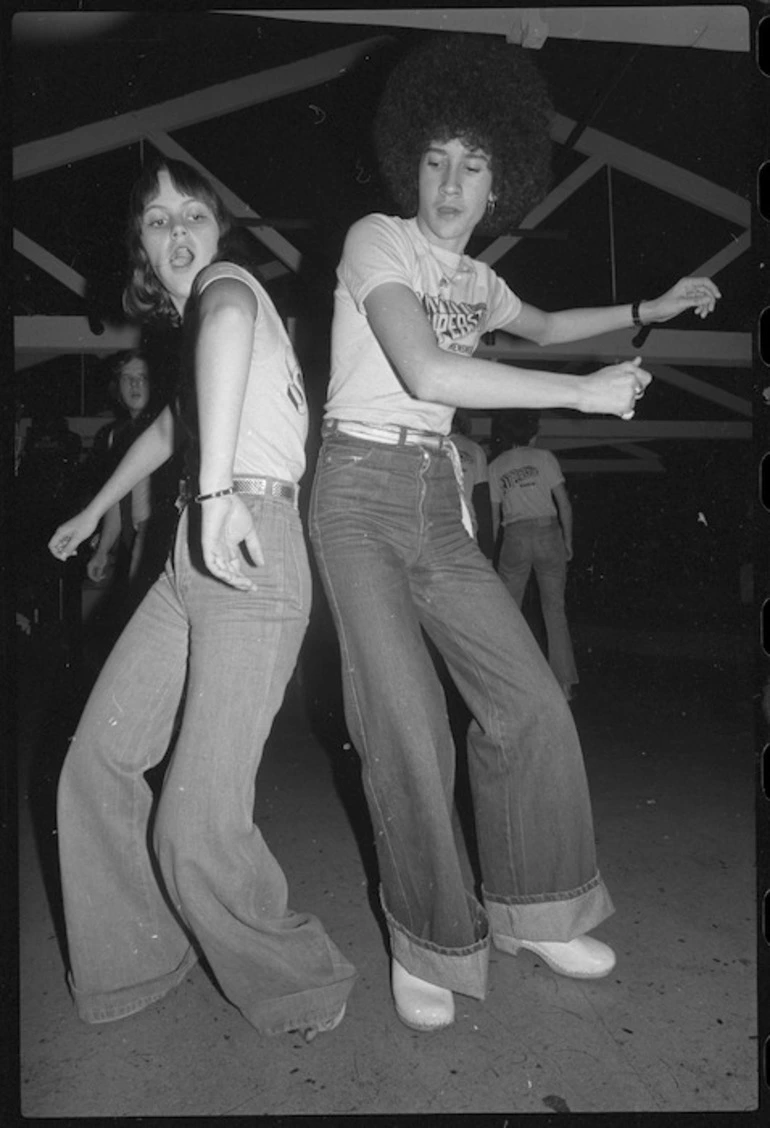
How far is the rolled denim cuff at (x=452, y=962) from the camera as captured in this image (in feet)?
5.17

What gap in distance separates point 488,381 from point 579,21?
0.68 m

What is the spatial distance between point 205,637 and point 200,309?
0.56m

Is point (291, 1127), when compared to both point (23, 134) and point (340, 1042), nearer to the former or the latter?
point (340, 1042)

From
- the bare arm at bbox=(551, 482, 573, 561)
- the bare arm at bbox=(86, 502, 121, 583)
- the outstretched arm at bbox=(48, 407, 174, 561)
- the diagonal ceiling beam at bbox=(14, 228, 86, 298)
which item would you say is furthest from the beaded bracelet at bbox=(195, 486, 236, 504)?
the diagonal ceiling beam at bbox=(14, 228, 86, 298)

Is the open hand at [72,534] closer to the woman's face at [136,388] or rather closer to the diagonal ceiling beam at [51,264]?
the woman's face at [136,388]

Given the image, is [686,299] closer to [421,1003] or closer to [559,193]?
[421,1003]

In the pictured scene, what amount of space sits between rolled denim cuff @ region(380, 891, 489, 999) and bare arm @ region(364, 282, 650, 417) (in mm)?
971

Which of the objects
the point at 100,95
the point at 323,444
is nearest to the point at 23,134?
the point at 100,95

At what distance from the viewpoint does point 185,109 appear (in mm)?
4914

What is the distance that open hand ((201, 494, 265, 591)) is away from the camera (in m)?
1.33

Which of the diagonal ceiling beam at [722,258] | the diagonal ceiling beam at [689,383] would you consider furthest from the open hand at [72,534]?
the diagonal ceiling beam at [689,383]

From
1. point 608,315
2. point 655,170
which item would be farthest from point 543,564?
point 655,170

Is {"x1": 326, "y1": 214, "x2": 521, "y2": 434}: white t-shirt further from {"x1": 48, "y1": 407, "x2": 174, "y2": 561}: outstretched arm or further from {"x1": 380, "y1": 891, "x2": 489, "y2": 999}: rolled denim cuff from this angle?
{"x1": 380, "y1": 891, "x2": 489, "y2": 999}: rolled denim cuff

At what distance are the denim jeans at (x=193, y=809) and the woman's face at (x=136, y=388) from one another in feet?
5.16
